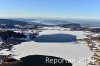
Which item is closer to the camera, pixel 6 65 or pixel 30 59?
pixel 6 65

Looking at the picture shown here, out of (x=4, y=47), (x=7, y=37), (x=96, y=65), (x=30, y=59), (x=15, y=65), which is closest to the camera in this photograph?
(x=15, y=65)

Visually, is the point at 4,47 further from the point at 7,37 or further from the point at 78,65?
the point at 78,65

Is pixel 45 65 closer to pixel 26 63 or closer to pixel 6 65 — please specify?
pixel 26 63

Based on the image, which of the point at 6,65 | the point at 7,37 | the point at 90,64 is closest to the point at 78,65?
the point at 90,64

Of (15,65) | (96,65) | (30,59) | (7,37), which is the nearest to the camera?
(15,65)

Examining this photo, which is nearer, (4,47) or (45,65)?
(45,65)

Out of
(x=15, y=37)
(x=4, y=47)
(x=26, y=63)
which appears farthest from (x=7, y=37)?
(x=26, y=63)

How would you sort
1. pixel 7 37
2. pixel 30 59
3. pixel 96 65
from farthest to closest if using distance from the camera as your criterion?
pixel 7 37
pixel 96 65
pixel 30 59

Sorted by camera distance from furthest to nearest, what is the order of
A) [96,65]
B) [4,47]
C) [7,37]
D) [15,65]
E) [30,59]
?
[7,37] → [4,47] → [96,65] → [30,59] → [15,65]
